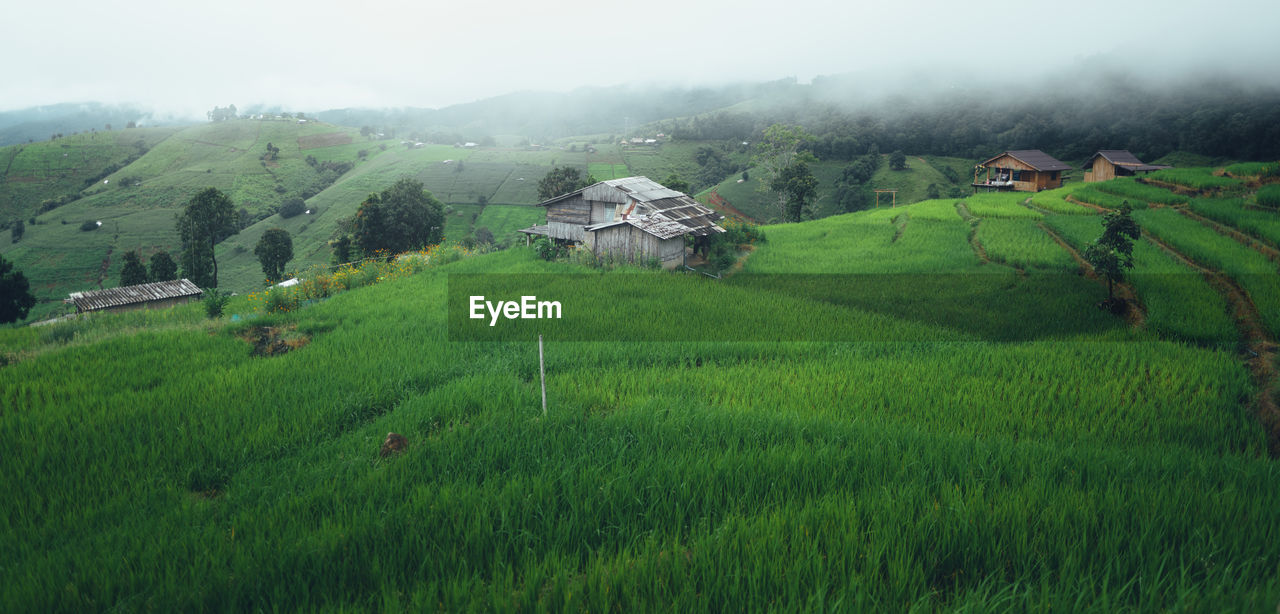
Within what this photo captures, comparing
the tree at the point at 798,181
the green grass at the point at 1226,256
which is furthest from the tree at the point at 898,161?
the green grass at the point at 1226,256

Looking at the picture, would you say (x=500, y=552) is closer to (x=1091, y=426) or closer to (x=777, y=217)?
(x=1091, y=426)

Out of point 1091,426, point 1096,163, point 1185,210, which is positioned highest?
point 1096,163

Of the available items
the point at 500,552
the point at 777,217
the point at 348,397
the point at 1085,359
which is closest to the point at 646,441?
the point at 500,552

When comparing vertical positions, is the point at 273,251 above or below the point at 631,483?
above

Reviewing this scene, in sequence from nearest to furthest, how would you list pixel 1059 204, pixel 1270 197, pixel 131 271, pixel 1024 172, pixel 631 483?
pixel 631 483
pixel 1270 197
pixel 1059 204
pixel 131 271
pixel 1024 172

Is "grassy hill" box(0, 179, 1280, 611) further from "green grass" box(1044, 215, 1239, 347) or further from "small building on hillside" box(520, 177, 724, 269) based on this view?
"small building on hillside" box(520, 177, 724, 269)

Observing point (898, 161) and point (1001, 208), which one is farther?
point (898, 161)

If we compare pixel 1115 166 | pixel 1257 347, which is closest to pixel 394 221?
pixel 1257 347

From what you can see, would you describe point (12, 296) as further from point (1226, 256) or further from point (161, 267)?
point (1226, 256)
